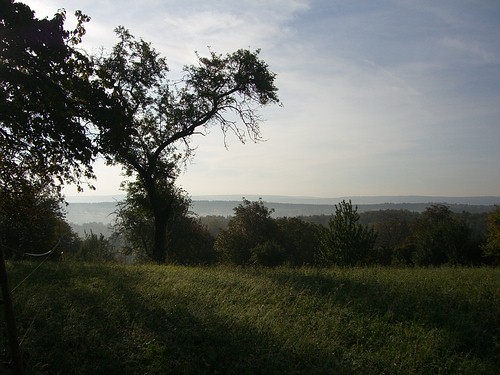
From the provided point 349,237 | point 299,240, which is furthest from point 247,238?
point 349,237

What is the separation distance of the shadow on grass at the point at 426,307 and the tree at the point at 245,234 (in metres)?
38.0

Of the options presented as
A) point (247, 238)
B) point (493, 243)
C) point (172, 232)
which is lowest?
point (247, 238)

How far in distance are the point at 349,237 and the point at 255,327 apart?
2508 cm

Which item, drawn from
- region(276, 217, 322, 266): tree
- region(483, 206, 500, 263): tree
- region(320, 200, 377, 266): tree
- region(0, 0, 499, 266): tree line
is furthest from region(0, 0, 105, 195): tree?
region(276, 217, 322, 266): tree

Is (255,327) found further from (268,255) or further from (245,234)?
(245,234)

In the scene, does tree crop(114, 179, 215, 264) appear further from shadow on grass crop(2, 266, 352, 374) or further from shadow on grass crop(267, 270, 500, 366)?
shadow on grass crop(2, 266, 352, 374)

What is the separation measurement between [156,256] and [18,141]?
12.4 metres

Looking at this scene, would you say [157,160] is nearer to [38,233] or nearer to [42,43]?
[42,43]

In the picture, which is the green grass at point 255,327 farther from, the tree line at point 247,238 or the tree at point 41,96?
the tree line at point 247,238

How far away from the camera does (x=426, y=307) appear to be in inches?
364

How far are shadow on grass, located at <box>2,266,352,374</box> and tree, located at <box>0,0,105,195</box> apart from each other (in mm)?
5753

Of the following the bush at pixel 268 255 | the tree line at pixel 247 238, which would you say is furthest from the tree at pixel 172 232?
the bush at pixel 268 255

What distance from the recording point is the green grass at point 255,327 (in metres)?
6.66

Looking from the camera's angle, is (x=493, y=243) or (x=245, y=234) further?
(x=245, y=234)
